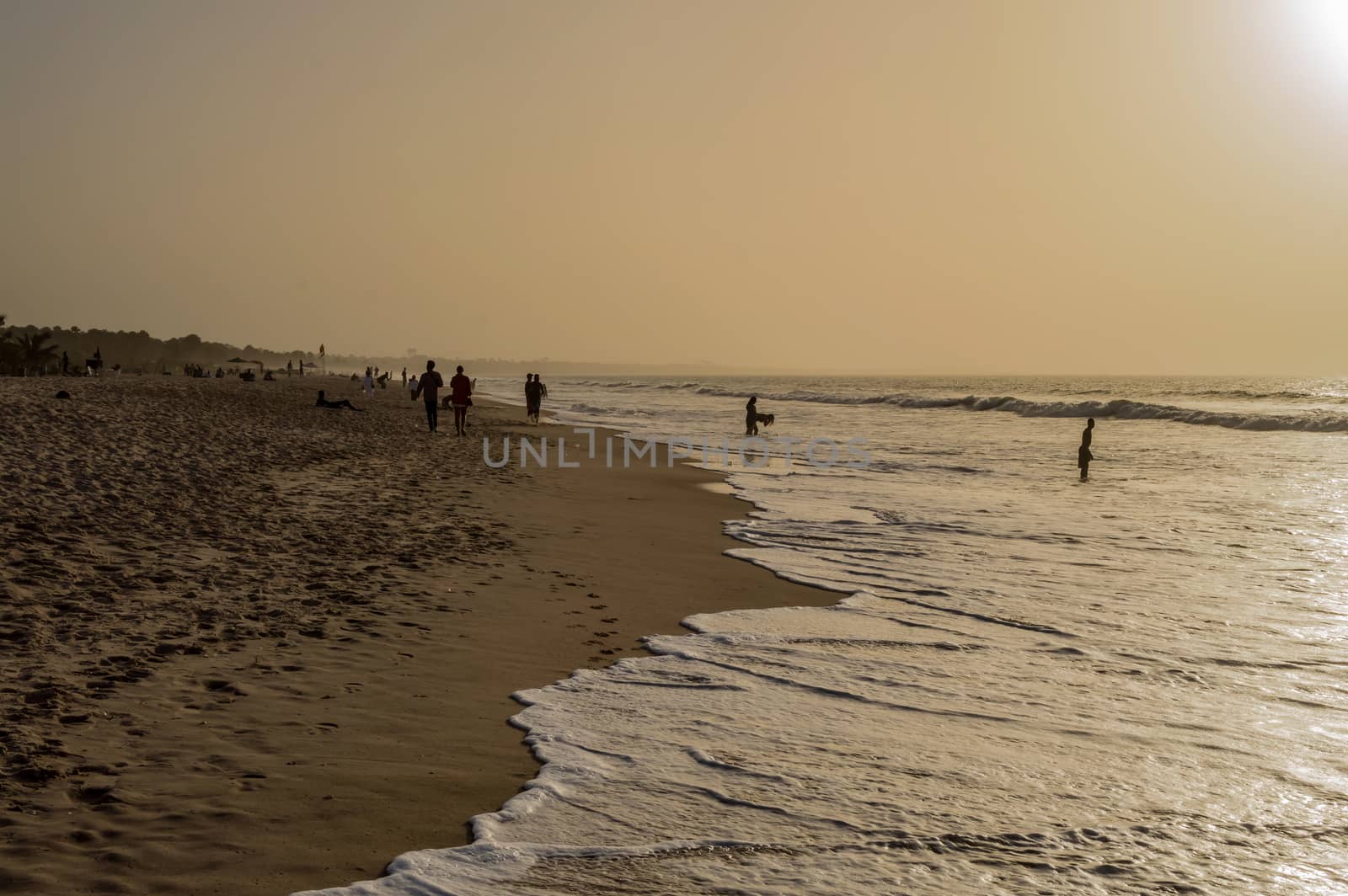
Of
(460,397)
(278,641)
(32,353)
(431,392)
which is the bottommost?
(278,641)

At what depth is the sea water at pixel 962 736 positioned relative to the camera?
4.12 m

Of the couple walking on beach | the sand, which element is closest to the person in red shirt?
the couple walking on beach

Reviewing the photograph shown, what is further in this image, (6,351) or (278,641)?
(6,351)

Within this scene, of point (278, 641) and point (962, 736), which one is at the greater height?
point (278, 641)

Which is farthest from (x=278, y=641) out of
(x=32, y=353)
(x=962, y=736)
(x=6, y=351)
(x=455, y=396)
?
(x=32, y=353)

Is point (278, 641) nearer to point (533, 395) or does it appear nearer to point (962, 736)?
point (962, 736)

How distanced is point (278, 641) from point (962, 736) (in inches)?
184

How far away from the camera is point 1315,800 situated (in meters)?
4.86

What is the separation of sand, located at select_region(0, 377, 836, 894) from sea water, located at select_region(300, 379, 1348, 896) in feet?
1.61

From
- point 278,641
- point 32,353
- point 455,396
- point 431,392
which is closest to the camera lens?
point 278,641

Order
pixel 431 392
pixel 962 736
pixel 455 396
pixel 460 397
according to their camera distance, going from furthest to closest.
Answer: pixel 455 396
pixel 460 397
pixel 431 392
pixel 962 736

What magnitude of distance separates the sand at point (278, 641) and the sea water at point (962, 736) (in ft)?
1.61

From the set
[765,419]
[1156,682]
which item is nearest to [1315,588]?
[1156,682]

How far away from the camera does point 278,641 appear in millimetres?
6852
